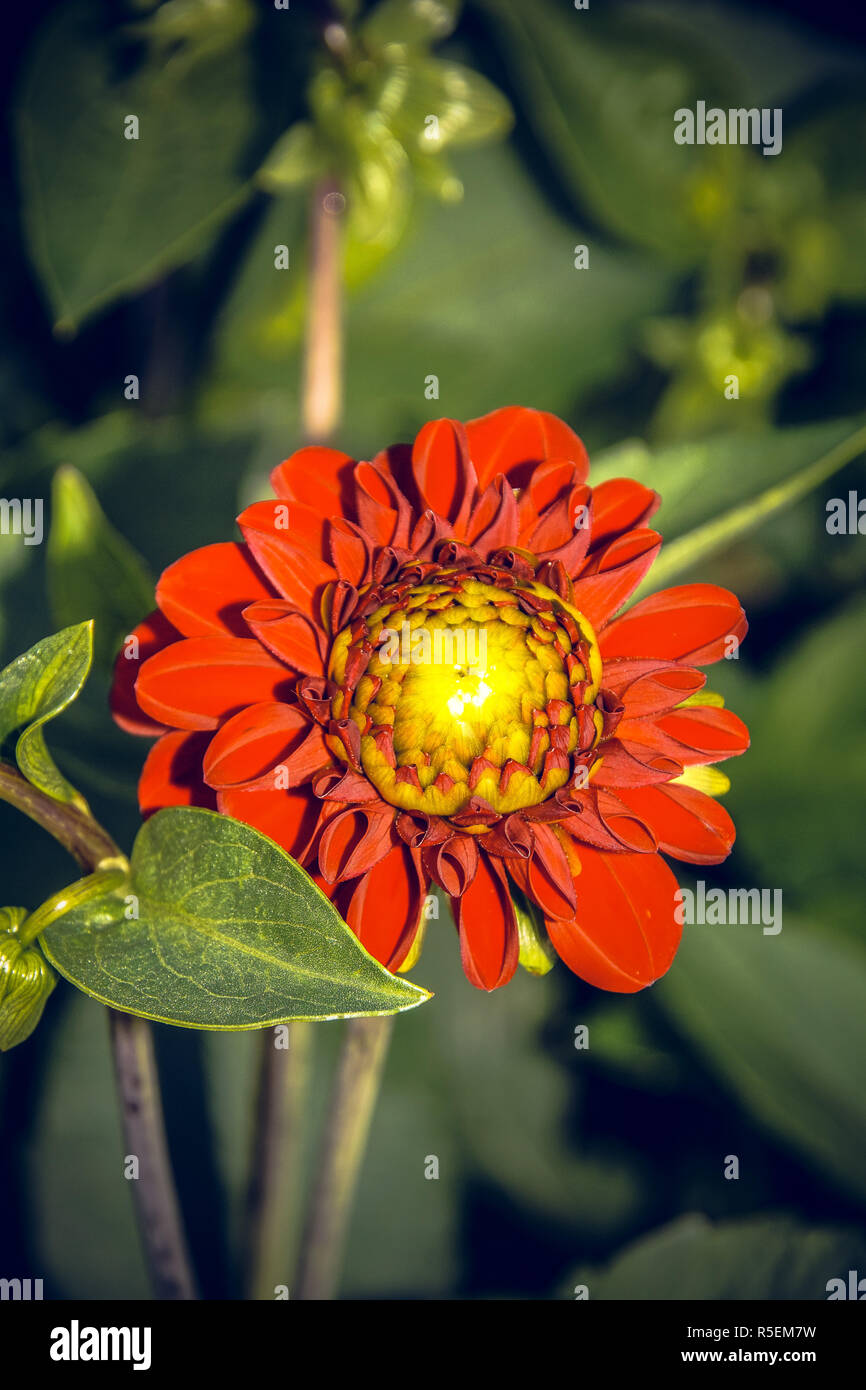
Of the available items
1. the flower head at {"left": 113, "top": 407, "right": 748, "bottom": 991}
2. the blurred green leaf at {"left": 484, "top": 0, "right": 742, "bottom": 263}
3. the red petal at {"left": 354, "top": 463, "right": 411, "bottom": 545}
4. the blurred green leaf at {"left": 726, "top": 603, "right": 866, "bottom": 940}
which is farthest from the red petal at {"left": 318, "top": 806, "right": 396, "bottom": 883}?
the blurred green leaf at {"left": 484, "top": 0, "right": 742, "bottom": 263}

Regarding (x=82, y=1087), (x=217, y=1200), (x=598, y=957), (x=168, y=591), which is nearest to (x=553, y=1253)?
(x=217, y=1200)

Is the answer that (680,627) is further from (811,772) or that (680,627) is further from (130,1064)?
(811,772)

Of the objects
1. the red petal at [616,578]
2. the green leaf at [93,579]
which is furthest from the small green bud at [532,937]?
the green leaf at [93,579]

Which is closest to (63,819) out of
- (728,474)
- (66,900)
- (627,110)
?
(66,900)

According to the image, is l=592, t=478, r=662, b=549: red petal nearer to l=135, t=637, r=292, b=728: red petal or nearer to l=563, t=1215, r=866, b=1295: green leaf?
l=135, t=637, r=292, b=728: red petal

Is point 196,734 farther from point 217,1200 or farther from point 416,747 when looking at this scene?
point 217,1200

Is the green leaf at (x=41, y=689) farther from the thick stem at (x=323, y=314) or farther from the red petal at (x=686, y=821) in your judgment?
the thick stem at (x=323, y=314)
